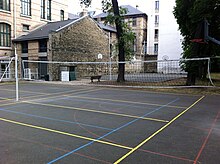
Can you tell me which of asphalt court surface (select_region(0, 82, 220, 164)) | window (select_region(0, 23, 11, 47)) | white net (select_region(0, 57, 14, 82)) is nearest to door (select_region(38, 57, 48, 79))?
white net (select_region(0, 57, 14, 82))

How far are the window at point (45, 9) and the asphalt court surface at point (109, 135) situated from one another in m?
26.1

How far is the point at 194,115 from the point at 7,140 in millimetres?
6349

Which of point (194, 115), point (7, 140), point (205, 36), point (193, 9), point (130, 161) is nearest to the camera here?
point (130, 161)

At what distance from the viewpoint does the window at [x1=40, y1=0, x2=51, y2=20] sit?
3208 cm

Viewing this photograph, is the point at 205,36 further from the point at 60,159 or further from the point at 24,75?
the point at 24,75

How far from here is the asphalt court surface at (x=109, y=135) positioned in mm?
4402

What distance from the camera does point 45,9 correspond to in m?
32.6

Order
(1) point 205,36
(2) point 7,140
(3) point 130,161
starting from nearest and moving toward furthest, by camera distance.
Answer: (3) point 130,161 → (2) point 7,140 → (1) point 205,36

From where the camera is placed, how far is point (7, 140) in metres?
5.34

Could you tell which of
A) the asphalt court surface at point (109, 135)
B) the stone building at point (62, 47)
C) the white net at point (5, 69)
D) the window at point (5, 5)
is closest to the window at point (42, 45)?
the stone building at point (62, 47)

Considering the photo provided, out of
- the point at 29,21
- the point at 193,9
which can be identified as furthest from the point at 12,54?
the point at 193,9

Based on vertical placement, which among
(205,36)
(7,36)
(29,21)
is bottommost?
(205,36)

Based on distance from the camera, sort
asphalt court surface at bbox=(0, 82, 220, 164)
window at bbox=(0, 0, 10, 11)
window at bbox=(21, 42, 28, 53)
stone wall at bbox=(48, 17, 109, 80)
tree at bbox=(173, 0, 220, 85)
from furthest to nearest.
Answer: window at bbox=(21, 42, 28, 53)
window at bbox=(0, 0, 10, 11)
stone wall at bbox=(48, 17, 109, 80)
tree at bbox=(173, 0, 220, 85)
asphalt court surface at bbox=(0, 82, 220, 164)

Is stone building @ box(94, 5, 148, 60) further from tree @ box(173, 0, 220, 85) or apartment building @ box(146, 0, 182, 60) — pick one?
tree @ box(173, 0, 220, 85)
